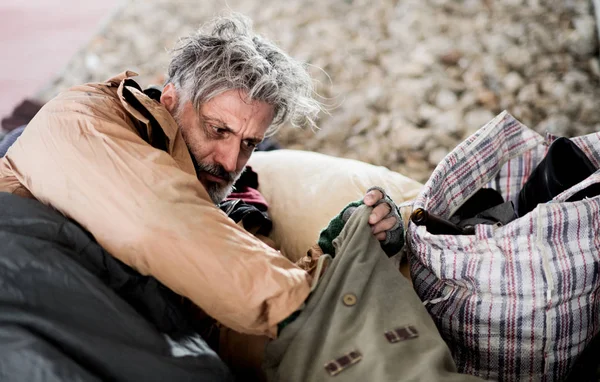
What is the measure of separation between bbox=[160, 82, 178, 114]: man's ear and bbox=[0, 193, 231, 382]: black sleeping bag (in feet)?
1.56

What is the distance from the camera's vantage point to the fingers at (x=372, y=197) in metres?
1.23

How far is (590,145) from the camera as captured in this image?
4.67 ft

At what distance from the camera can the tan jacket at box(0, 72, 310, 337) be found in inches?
38.1

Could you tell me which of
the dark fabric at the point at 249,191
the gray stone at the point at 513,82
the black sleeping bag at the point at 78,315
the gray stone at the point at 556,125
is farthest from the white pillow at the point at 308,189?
the gray stone at the point at 513,82

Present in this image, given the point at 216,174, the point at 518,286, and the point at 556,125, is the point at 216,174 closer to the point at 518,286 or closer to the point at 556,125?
the point at 518,286

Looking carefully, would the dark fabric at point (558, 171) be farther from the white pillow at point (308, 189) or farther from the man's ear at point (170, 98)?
the man's ear at point (170, 98)

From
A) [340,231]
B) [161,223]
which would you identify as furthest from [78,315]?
[340,231]

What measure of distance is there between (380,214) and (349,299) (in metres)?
0.23

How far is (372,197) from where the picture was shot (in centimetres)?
123

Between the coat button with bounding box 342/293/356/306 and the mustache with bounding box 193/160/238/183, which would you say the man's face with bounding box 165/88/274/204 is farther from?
the coat button with bounding box 342/293/356/306

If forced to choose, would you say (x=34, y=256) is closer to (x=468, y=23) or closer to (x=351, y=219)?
(x=351, y=219)

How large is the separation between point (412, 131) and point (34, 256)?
1.65 m

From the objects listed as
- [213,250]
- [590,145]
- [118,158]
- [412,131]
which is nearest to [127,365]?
[213,250]

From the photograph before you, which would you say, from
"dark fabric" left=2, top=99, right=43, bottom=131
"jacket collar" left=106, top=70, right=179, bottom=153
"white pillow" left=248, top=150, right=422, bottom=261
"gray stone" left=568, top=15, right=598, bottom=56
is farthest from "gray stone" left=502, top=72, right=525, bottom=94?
"dark fabric" left=2, top=99, right=43, bottom=131
